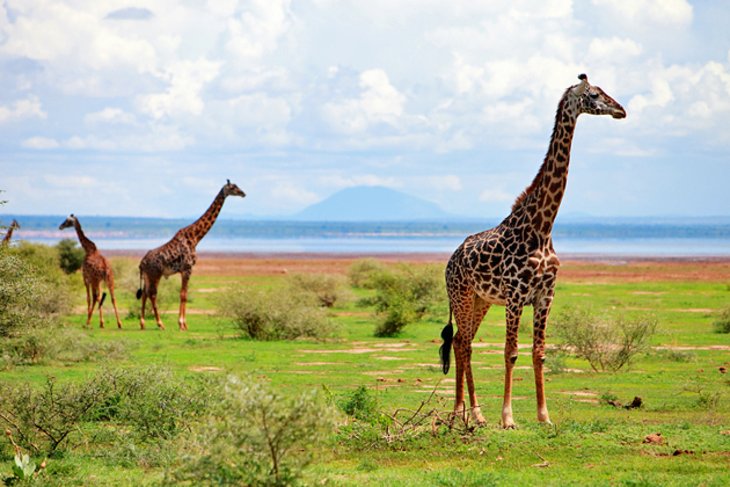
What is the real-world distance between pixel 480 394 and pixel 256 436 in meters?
9.92

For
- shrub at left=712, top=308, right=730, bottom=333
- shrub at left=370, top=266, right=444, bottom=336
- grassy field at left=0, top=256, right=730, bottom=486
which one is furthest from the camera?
shrub at left=370, top=266, right=444, bottom=336

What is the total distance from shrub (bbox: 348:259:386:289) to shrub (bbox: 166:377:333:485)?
37589 mm

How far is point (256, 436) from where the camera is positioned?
7957 mm

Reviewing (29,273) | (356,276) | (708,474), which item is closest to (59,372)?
(29,273)

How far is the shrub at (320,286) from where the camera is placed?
121 feet

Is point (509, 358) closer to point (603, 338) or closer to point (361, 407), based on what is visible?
point (361, 407)

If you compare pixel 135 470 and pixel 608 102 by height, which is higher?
pixel 608 102

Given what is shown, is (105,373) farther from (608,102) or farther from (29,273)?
(608,102)

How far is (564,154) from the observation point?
13.5 metres

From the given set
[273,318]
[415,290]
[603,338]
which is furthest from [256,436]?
[415,290]

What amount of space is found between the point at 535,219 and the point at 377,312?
58.5 feet

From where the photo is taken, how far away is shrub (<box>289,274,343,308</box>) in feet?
121

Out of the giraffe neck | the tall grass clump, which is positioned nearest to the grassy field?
the tall grass clump

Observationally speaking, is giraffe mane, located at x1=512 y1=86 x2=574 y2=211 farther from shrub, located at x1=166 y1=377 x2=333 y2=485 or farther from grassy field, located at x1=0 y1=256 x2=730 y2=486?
shrub, located at x1=166 y1=377 x2=333 y2=485
